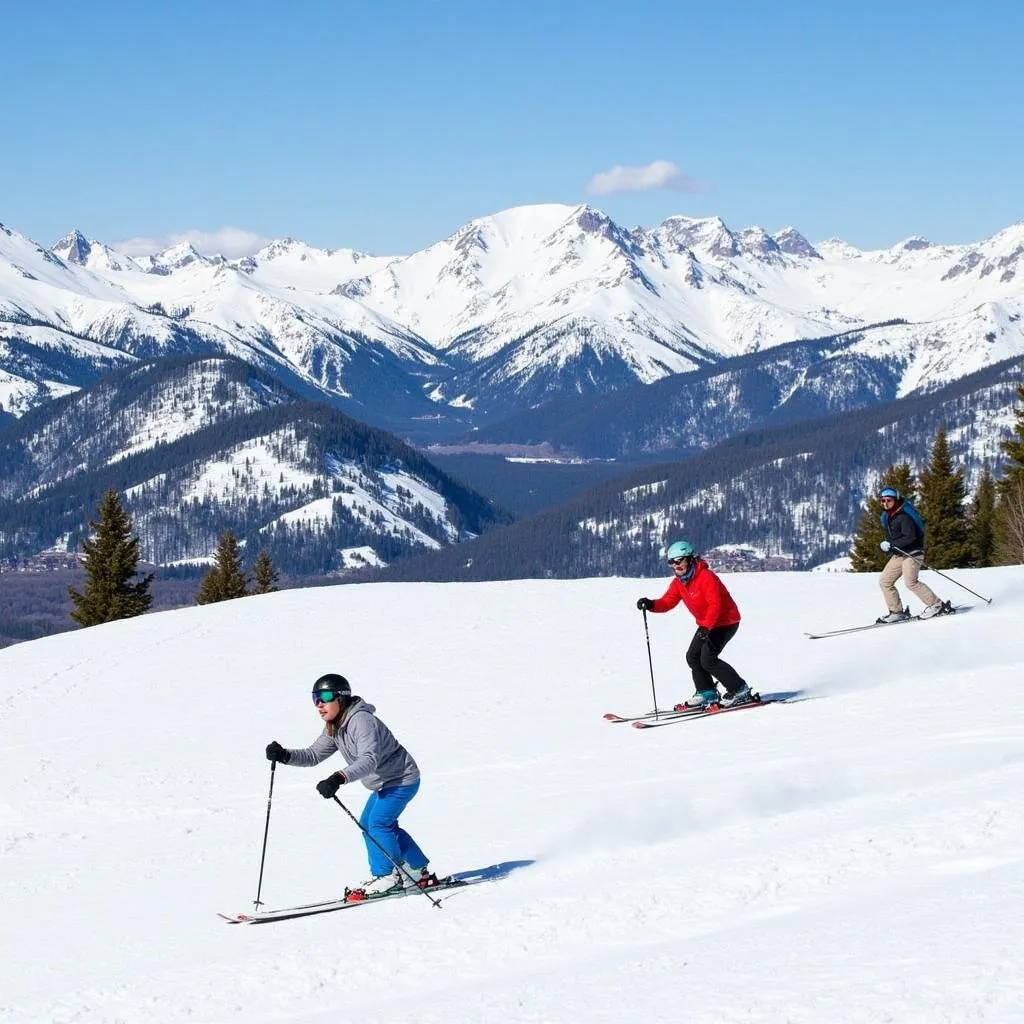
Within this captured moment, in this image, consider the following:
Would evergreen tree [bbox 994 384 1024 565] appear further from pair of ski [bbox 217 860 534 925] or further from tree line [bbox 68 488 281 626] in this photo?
pair of ski [bbox 217 860 534 925]

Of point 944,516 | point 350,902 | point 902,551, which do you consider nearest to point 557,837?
point 350,902

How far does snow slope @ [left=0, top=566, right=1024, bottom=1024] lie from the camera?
26.2 feet

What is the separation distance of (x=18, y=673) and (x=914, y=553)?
701 inches

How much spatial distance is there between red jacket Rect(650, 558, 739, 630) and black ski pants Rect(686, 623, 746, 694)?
154mm

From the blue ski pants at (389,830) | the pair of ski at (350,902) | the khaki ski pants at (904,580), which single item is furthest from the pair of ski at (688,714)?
the blue ski pants at (389,830)

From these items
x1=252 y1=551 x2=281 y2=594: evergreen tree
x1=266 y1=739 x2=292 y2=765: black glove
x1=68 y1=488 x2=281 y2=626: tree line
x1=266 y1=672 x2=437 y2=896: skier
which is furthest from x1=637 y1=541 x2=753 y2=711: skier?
x1=252 y1=551 x2=281 y2=594: evergreen tree

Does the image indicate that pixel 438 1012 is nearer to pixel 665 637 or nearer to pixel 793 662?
pixel 793 662

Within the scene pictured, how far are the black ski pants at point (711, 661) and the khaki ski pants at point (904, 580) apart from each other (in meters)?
5.63

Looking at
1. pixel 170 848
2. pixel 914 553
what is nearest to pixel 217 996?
pixel 170 848

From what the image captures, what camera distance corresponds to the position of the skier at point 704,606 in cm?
1595

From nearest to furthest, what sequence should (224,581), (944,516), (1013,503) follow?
(1013,503), (944,516), (224,581)

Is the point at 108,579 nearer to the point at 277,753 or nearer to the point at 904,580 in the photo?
the point at 904,580

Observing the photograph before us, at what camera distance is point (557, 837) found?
12.1m

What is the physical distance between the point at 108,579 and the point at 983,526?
41.0 metres
